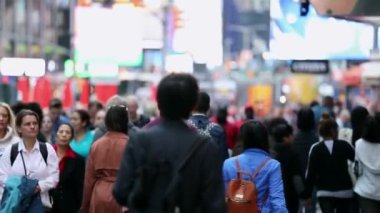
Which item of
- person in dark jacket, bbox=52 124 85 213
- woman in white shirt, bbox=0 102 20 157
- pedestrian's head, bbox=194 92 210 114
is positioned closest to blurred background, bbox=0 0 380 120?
pedestrian's head, bbox=194 92 210 114

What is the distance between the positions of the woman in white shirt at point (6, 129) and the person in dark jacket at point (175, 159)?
5558 mm

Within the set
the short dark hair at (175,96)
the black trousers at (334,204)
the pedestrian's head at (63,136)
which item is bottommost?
the black trousers at (334,204)

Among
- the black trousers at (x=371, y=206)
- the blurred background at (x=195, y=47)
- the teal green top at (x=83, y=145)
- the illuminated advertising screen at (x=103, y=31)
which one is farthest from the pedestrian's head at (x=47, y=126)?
the illuminated advertising screen at (x=103, y=31)

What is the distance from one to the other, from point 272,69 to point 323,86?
14.9ft

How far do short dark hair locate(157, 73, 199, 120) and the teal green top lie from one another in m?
7.42

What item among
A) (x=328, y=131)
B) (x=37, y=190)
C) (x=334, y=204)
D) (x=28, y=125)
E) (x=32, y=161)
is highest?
(x=28, y=125)

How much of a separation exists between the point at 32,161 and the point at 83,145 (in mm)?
3379

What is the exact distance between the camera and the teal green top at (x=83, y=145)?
1396cm

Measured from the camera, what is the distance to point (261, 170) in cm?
898

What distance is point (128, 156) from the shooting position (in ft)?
21.3

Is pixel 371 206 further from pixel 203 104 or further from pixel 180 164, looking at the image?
pixel 180 164

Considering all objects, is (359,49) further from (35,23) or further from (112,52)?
(35,23)

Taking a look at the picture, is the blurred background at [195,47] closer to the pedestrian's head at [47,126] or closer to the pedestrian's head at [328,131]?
the pedestrian's head at [328,131]

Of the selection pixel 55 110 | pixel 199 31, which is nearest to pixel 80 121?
pixel 55 110
